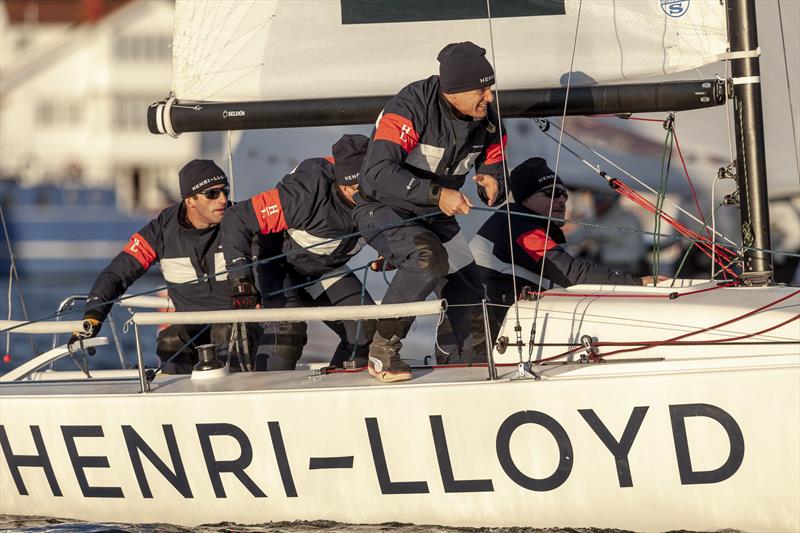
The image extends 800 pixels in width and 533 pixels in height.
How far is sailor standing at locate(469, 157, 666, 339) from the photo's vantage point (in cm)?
577

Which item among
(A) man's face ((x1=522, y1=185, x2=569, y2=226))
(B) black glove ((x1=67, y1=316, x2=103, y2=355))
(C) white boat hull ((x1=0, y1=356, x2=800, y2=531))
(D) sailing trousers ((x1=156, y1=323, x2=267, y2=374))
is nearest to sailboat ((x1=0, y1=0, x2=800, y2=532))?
(C) white boat hull ((x1=0, y1=356, x2=800, y2=531))

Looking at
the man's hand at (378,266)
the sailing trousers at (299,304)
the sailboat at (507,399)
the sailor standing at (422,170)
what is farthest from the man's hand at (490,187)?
the sailing trousers at (299,304)

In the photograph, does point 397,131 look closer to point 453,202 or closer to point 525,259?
point 453,202

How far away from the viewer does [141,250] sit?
20.4 ft

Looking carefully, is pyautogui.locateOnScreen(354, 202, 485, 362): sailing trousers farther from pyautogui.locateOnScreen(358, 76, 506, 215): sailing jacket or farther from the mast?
the mast

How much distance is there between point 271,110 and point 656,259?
1.78m

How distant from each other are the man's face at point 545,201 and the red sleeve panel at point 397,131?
106 cm

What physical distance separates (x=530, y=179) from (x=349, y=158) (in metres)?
0.81

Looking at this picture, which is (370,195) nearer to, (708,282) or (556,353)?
(556,353)

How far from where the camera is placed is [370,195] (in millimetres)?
5086

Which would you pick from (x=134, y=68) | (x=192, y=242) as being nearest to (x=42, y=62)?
(x=134, y=68)

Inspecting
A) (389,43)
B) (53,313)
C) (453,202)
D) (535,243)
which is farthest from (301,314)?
(53,313)

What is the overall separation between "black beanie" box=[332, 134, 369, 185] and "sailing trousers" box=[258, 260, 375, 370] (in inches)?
18.5

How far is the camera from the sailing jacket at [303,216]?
5836 millimetres
